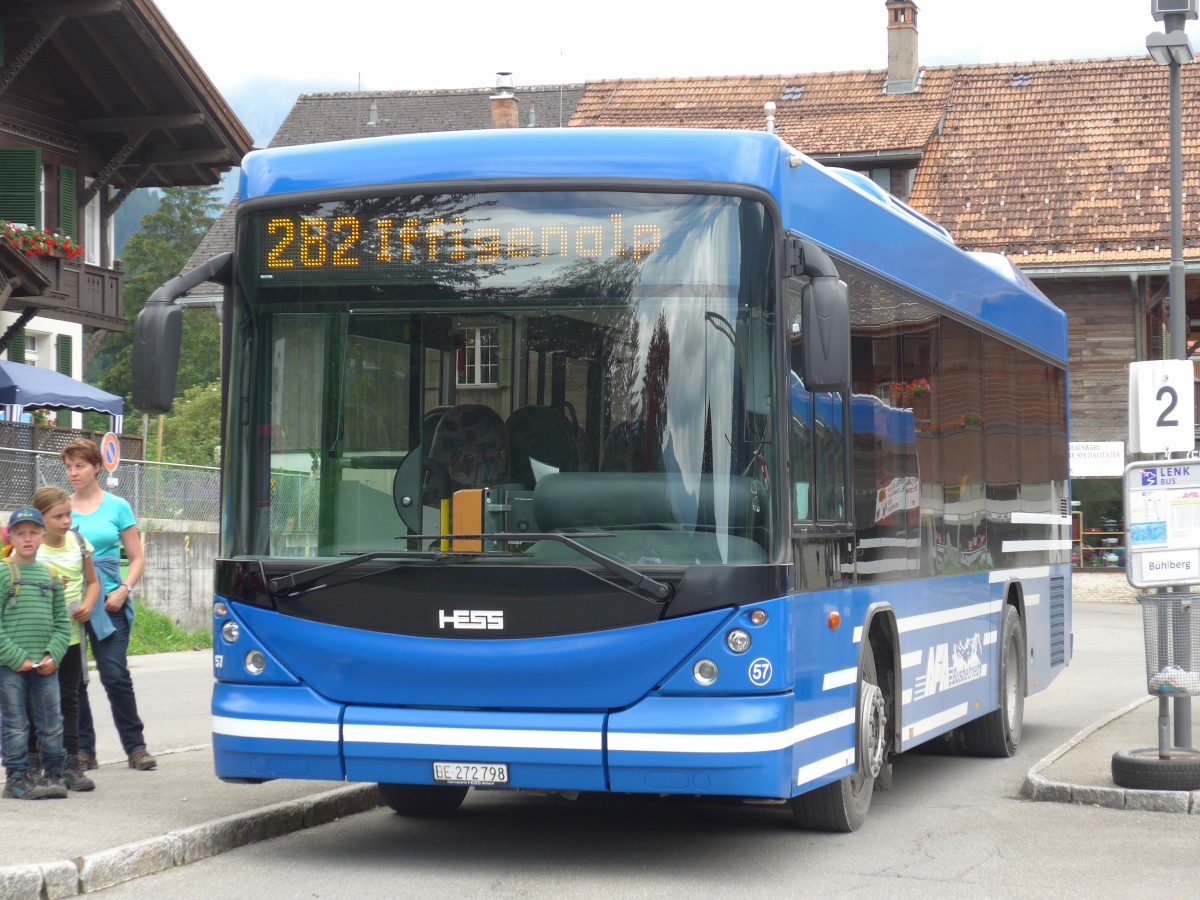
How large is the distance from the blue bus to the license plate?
0.01 meters

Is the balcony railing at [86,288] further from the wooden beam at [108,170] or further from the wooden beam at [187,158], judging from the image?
the wooden beam at [187,158]

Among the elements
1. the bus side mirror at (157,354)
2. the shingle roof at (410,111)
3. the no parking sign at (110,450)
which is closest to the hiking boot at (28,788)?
the bus side mirror at (157,354)

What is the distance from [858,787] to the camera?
30.0 feet

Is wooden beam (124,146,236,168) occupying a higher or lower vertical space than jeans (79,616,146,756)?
higher

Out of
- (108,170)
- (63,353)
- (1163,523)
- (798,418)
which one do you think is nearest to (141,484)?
(63,353)

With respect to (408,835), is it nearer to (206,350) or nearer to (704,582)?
(704,582)

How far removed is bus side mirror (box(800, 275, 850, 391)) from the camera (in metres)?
7.37

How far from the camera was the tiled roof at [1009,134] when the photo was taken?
4288 centimetres

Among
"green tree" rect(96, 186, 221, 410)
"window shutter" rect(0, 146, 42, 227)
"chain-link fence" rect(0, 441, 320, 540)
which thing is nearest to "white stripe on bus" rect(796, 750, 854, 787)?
"chain-link fence" rect(0, 441, 320, 540)

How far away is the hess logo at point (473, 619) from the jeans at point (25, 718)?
255 cm

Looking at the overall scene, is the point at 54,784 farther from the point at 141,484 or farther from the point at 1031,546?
the point at 141,484

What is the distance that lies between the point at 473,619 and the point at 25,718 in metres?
2.77

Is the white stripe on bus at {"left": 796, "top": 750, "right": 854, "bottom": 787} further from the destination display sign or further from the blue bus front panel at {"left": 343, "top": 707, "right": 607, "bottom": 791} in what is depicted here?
the destination display sign

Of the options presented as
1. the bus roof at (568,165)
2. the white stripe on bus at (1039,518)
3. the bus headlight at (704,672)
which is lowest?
the bus headlight at (704,672)
